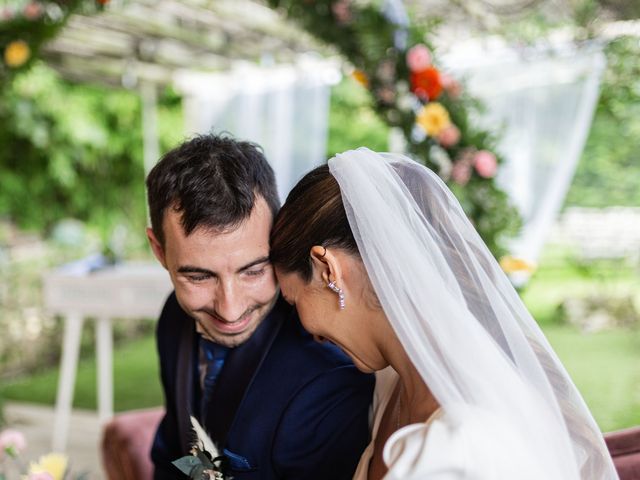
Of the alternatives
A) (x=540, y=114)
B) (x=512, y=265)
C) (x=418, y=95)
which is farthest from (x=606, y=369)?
(x=418, y=95)

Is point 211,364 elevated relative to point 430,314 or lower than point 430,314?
lower

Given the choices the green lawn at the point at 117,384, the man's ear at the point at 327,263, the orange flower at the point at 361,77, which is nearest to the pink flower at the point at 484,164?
the orange flower at the point at 361,77

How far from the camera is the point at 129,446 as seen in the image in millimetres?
2670

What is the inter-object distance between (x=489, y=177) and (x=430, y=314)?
2749 millimetres

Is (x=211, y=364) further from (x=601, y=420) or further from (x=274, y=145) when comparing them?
(x=274, y=145)

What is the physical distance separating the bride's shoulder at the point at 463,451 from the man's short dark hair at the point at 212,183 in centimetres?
60

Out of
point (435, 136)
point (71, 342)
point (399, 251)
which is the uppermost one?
point (399, 251)

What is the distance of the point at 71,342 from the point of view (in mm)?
4641

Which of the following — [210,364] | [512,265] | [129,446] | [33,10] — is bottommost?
[129,446]

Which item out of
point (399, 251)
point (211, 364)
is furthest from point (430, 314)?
point (211, 364)

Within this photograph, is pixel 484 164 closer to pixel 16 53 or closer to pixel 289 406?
pixel 289 406

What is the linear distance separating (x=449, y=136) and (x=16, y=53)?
2487mm

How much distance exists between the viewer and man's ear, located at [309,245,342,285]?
141 centimetres

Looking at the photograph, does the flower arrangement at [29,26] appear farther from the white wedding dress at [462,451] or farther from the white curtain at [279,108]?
the white wedding dress at [462,451]
